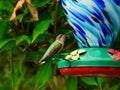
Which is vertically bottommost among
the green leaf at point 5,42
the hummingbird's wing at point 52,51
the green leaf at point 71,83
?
the green leaf at point 71,83

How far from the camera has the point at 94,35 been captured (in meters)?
2.63

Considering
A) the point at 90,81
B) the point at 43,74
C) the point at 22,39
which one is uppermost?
the point at 22,39

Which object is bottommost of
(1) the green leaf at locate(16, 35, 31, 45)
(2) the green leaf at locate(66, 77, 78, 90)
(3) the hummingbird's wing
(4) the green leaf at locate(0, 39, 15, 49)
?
(2) the green leaf at locate(66, 77, 78, 90)

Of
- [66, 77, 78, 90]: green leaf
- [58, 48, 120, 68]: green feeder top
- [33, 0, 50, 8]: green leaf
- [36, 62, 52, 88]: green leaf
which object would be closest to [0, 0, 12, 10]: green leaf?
[33, 0, 50, 8]: green leaf

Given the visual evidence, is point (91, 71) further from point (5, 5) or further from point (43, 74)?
Result: point (5, 5)

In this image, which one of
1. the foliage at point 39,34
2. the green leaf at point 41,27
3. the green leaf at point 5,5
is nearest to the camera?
the green leaf at point 41,27

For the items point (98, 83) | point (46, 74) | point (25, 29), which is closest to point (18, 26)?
point (25, 29)

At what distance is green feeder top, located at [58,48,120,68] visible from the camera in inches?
97.2

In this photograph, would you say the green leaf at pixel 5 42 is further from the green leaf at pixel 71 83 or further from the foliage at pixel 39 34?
the green leaf at pixel 71 83

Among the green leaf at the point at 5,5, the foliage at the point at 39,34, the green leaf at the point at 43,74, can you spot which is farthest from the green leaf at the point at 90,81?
the green leaf at the point at 5,5

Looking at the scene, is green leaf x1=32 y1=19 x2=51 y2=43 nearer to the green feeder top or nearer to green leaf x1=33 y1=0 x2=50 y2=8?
green leaf x1=33 y1=0 x2=50 y2=8

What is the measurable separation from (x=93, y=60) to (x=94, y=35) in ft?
0.60

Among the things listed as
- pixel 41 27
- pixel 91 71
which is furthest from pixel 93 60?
pixel 41 27

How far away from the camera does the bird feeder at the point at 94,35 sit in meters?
2.47
